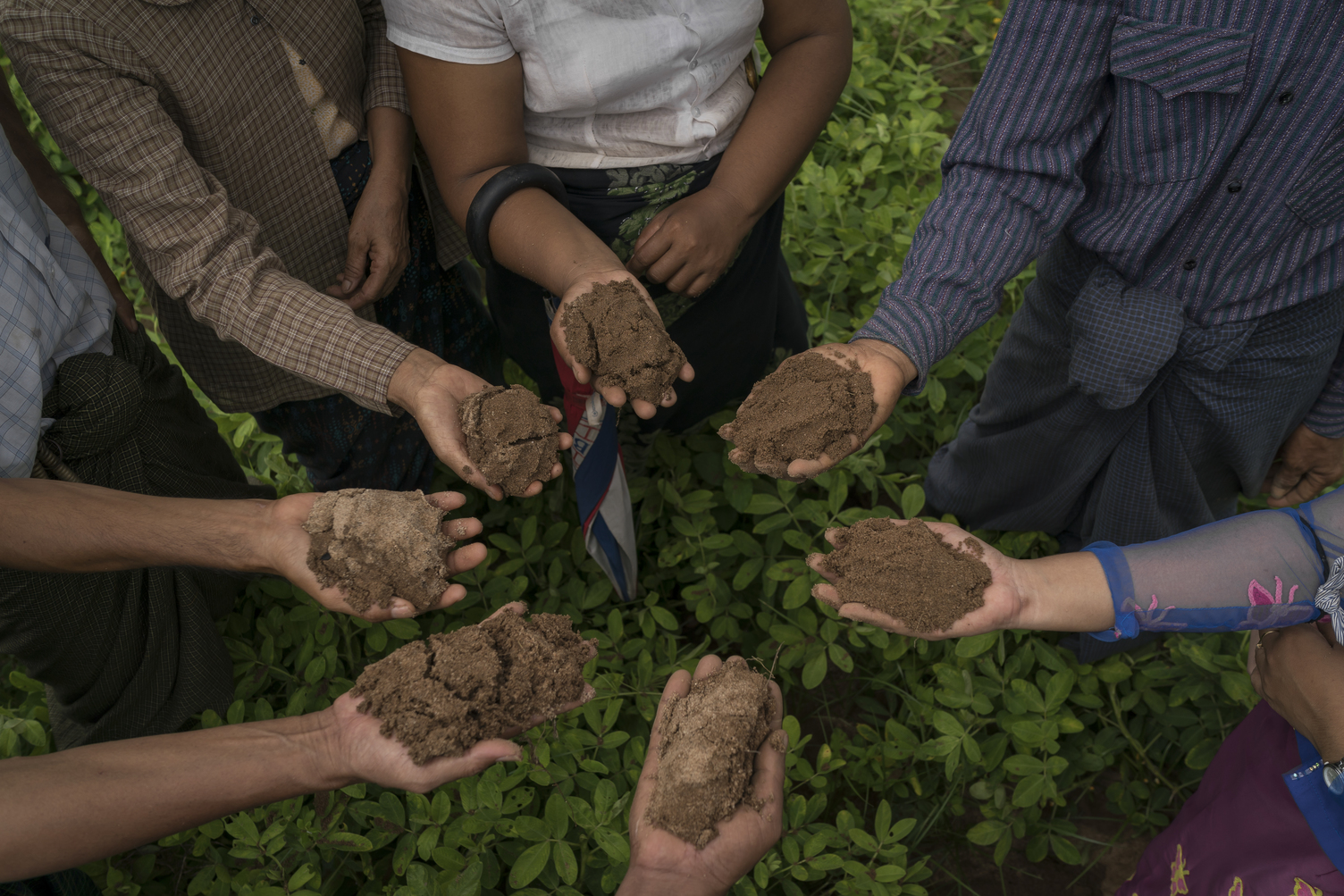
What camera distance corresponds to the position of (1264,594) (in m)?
1.39

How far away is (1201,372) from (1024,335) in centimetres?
41

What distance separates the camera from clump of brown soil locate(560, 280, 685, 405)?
1.72 meters

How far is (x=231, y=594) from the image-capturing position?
2.41 meters

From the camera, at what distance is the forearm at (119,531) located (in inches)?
58.2

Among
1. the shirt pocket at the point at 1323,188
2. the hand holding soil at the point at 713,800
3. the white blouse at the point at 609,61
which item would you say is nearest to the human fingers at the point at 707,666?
the hand holding soil at the point at 713,800

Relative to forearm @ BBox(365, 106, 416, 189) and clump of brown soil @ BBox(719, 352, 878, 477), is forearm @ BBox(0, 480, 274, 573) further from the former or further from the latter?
clump of brown soil @ BBox(719, 352, 878, 477)

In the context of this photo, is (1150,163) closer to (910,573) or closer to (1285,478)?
(910,573)

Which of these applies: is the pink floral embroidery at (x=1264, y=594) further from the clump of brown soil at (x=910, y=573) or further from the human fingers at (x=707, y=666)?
the human fingers at (x=707, y=666)

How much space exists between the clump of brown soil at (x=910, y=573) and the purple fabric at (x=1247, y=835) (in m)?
0.64

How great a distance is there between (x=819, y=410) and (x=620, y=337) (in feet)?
1.50

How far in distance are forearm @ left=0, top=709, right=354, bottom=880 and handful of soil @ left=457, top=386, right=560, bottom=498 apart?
0.58 meters

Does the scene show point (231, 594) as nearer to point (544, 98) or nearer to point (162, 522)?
point (162, 522)

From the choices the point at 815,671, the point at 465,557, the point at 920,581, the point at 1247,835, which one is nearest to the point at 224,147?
the point at 465,557

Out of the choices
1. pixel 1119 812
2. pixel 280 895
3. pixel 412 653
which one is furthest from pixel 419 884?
pixel 1119 812
